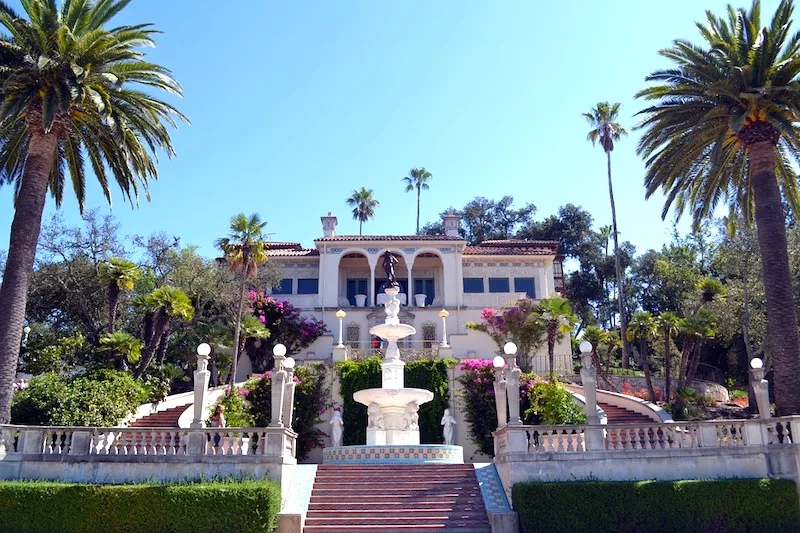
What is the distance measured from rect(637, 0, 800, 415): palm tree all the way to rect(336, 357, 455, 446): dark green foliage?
12684mm

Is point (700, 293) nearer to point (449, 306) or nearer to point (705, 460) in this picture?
point (449, 306)

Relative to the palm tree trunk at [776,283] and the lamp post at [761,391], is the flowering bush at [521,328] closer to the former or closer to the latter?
the palm tree trunk at [776,283]

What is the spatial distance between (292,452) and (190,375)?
66.7 ft

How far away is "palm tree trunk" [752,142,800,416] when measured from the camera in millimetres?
18047

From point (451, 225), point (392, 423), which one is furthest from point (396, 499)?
point (451, 225)

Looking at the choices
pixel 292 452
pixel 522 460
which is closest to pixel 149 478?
pixel 292 452

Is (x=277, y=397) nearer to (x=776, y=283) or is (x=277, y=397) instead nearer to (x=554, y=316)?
(x=776, y=283)

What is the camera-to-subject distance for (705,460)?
52.7ft

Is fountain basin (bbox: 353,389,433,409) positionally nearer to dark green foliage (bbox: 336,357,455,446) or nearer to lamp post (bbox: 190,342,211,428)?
lamp post (bbox: 190,342,211,428)

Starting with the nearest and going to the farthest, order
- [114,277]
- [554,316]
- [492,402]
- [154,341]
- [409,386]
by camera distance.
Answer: [154,341] < [114,277] < [492,402] < [409,386] < [554,316]

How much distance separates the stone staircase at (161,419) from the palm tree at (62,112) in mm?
8368

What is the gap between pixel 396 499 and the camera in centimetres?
1684

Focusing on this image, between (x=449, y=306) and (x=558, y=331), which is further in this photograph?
(x=449, y=306)

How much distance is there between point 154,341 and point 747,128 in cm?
2233
